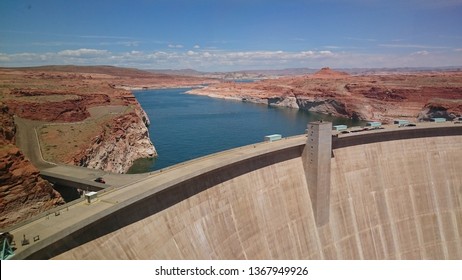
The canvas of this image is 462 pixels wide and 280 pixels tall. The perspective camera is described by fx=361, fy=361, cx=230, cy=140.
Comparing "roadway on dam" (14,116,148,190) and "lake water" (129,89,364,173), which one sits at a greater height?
"roadway on dam" (14,116,148,190)

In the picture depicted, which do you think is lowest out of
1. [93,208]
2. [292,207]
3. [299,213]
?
[299,213]

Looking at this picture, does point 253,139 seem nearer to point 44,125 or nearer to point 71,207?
point 44,125

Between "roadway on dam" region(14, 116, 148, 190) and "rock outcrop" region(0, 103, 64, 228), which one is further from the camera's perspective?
"roadway on dam" region(14, 116, 148, 190)

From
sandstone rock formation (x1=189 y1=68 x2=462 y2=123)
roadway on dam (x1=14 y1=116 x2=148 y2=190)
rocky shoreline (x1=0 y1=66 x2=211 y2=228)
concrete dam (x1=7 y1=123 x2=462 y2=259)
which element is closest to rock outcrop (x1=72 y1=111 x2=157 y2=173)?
rocky shoreline (x1=0 y1=66 x2=211 y2=228)

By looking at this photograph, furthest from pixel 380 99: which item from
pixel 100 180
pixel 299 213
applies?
pixel 100 180

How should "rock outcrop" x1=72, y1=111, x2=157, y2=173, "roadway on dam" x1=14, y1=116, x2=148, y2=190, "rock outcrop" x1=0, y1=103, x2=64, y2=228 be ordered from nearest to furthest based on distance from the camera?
1. "rock outcrop" x1=0, y1=103, x2=64, y2=228
2. "roadway on dam" x1=14, y1=116, x2=148, y2=190
3. "rock outcrop" x1=72, y1=111, x2=157, y2=173

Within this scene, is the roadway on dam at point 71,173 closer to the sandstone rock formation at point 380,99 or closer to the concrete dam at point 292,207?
the concrete dam at point 292,207

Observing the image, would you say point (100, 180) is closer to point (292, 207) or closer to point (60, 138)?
point (292, 207)

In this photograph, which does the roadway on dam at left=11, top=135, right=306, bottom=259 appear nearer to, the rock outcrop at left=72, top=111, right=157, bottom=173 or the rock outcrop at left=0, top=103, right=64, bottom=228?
the rock outcrop at left=0, top=103, right=64, bottom=228
